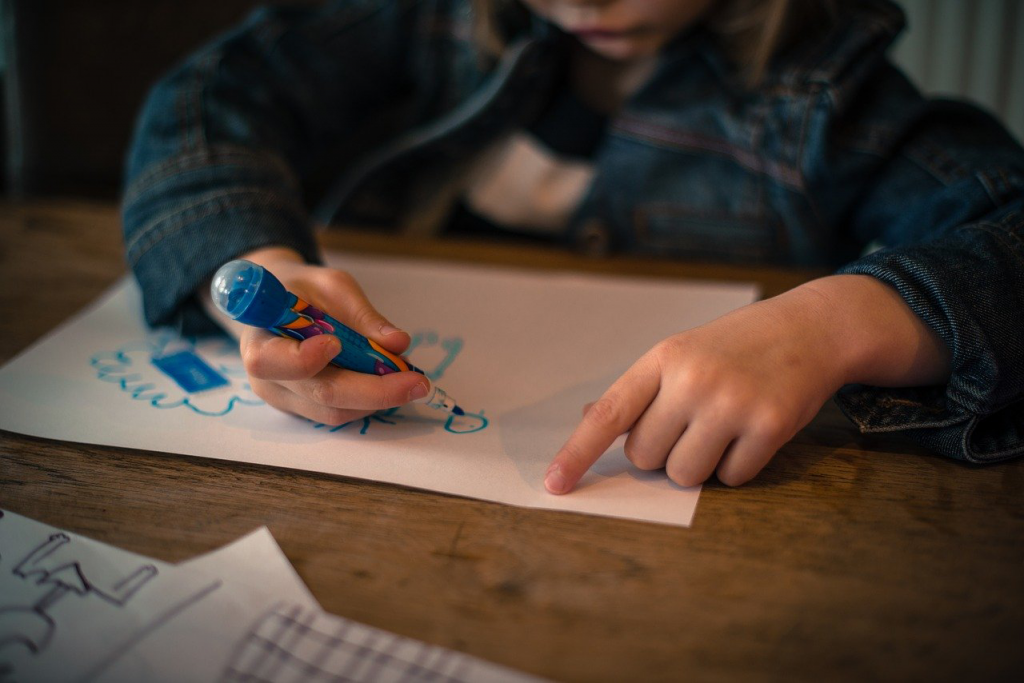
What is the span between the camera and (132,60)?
90 centimetres

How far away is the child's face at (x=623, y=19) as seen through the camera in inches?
22.1

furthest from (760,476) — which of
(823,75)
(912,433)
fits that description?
(823,75)

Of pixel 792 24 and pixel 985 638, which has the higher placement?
pixel 792 24

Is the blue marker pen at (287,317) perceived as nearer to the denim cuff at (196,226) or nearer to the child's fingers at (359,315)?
the child's fingers at (359,315)

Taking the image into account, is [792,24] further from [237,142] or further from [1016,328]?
[237,142]

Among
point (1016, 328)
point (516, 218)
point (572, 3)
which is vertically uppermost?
point (572, 3)

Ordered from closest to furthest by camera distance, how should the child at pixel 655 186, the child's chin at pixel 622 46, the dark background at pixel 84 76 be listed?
the child at pixel 655 186 → the child's chin at pixel 622 46 → the dark background at pixel 84 76

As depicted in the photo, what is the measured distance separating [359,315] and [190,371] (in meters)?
0.13

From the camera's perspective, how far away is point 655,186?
68cm

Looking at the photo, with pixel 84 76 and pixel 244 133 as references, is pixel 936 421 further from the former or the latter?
pixel 84 76

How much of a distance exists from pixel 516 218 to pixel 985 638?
0.56m

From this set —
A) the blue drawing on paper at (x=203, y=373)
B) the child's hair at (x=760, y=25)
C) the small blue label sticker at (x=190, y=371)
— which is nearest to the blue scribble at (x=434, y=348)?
the blue drawing on paper at (x=203, y=373)

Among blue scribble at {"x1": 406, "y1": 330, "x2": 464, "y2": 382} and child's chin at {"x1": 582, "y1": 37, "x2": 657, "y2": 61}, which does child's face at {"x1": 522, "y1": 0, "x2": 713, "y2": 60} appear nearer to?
child's chin at {"x1": 582, "y1": 37, "x2": 657, "y2": 61}

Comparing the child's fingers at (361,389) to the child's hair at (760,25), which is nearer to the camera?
the child's fingers at (361,389)
